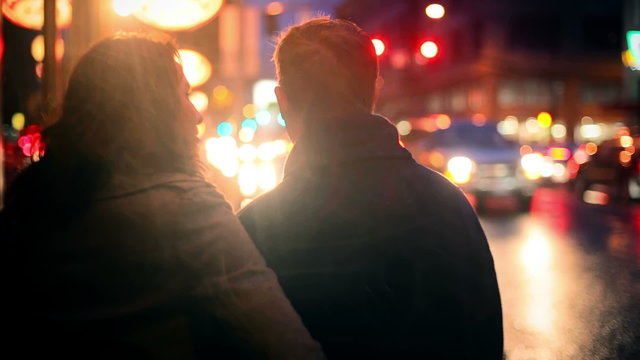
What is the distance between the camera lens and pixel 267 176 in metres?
20.4

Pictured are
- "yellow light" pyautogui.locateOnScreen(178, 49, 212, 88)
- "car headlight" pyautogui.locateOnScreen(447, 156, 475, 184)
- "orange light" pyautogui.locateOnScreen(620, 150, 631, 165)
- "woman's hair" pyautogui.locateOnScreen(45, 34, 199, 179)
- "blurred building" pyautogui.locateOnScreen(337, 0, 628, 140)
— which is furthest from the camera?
"blurred building" pyautogui.locateOnScreen(337, 0, 628, 140)

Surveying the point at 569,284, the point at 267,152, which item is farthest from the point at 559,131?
the point at 569,284

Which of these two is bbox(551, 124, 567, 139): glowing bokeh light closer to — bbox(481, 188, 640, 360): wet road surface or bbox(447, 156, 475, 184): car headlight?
bbox(481, 188, 640, 360): wet road surface

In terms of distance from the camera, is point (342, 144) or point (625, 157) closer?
point (342, 144)

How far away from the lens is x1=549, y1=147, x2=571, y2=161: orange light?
2944cm

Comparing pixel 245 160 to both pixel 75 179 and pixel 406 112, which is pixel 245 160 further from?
pixel 406 112

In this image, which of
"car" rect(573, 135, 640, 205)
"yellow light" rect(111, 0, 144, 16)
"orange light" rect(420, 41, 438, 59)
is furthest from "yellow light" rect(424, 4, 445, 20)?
"yellow light" rect(111, 0, 144, 16)

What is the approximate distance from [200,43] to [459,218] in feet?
76.2

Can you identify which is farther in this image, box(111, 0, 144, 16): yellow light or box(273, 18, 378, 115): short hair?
box(111, 0, 144, 16): yellow light

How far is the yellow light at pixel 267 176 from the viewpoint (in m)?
19.0

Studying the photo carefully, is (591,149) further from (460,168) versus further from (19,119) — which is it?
(19,119)

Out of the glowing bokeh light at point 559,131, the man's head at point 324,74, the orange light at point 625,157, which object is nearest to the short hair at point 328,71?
the man's head at point 324,74

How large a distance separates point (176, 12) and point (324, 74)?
14.6 ft

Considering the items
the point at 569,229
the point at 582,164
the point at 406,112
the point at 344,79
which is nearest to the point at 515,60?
the point at 406,112
